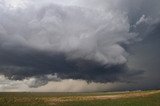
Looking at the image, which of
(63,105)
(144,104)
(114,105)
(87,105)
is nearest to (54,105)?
(63,105)

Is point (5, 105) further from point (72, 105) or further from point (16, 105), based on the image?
point (72, 105)

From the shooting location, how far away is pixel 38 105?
200ft

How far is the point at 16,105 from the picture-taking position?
6069 cm

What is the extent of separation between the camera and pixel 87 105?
59.6 metres

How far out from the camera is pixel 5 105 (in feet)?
196

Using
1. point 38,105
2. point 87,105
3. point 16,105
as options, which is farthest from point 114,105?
point 16,105

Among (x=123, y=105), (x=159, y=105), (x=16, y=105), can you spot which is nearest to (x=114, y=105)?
(x=123, y=105)

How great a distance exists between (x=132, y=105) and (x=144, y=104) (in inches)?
135

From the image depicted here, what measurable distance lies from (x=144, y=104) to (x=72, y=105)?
49.0 feet

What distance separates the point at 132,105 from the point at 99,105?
6616 millimetres

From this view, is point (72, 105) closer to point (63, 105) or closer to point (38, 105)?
point (63, 105)

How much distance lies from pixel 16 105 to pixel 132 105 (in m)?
23.7

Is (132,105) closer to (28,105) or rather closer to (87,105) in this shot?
(87,105)

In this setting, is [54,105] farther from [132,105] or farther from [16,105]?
[132,105]
